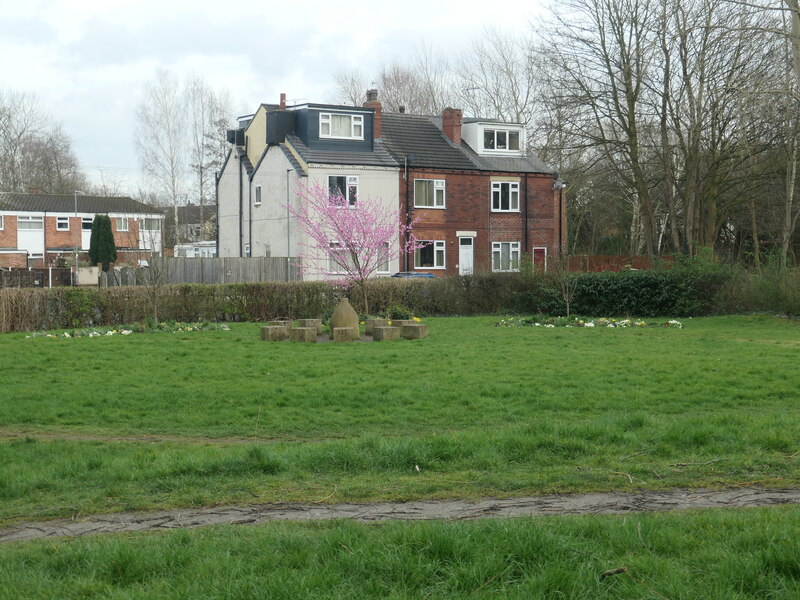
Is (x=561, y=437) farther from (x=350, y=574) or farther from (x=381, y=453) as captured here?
(x=350, y=574)

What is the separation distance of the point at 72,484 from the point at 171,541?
93.1 inches

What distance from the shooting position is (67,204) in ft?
244

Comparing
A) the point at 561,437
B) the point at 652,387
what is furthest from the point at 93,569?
the point at 652,387

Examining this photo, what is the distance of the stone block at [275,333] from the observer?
20453mm

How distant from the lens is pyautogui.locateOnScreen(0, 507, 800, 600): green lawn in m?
4.57

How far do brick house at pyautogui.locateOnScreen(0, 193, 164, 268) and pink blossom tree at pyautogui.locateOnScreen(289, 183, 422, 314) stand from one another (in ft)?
102

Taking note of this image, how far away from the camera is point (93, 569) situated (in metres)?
4.97

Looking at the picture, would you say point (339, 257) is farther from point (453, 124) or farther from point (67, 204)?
point (67, 204)

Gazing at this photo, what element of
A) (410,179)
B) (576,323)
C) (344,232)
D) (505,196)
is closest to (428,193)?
(410,179)

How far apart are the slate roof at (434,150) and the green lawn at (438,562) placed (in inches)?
1655

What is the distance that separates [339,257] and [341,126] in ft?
56.0

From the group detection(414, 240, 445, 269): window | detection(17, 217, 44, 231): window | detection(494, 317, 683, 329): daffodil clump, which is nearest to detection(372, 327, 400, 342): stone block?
detection(494, 317, 683, 329): daffodil clump

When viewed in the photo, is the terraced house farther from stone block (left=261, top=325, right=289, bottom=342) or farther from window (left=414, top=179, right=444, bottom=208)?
stone block (left=261, top=325, right=289, bottom=342)

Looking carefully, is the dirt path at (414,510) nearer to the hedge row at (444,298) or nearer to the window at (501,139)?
the hedge row at (444,298)
